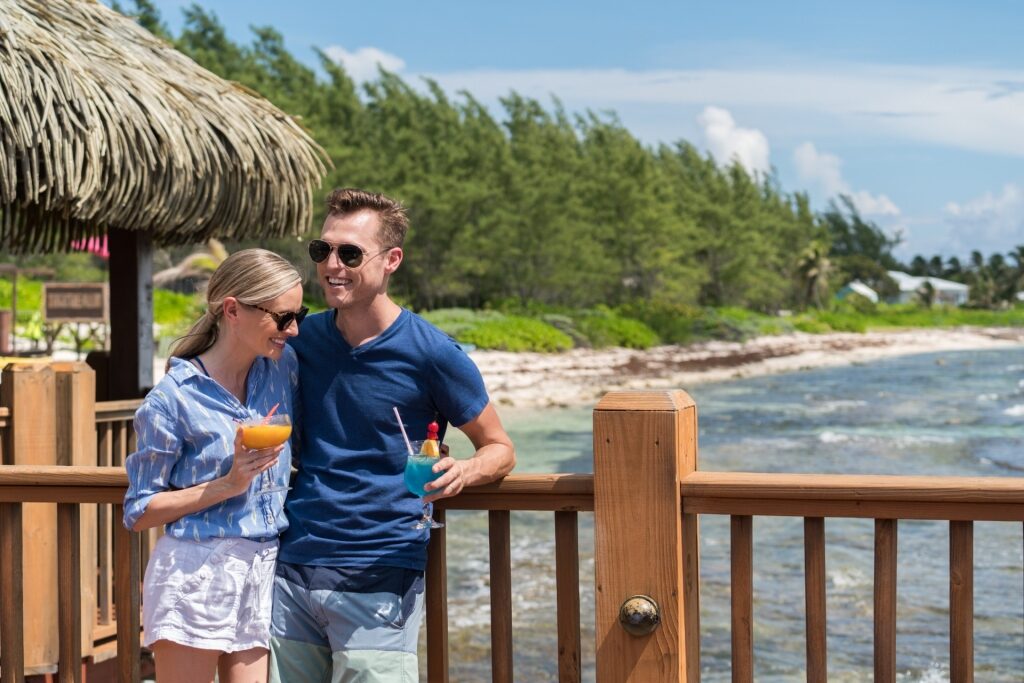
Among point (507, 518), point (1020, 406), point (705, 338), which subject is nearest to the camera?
point (507, 518)

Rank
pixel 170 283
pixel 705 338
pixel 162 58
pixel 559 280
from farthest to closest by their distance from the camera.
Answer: pixel 705 338 → pixel 559 280 → pixel 170 283 → pixel 162 58

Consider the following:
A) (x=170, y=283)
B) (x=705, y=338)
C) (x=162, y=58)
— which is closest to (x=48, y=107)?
(x=162, y=58)

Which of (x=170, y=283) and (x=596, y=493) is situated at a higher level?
(x=170, y=283)

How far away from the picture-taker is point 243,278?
2660 millimetres

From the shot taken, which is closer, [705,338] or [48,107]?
[48,107]

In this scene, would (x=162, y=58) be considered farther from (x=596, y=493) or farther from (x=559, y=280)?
(x=559, y=280)

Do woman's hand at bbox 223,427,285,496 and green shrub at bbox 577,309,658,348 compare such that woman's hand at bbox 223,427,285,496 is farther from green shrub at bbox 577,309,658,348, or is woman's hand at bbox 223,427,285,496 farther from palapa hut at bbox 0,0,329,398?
green shrub at bbox 577,309,658,348

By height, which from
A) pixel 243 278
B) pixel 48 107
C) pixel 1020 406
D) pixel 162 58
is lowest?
pixel 1020 406

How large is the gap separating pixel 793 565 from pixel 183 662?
9.69 m

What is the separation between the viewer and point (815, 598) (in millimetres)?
2793

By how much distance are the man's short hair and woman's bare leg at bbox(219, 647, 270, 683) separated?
3.19ft

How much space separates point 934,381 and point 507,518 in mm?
42526

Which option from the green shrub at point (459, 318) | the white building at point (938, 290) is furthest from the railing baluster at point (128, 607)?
the white building at point (938, 290)

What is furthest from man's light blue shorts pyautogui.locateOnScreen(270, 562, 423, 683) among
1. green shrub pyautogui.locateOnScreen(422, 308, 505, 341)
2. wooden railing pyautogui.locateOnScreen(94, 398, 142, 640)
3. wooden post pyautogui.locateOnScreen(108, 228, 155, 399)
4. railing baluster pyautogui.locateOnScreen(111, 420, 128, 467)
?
green shrub pyautogui.locateOnScreen(422, 308, 505, 341)
